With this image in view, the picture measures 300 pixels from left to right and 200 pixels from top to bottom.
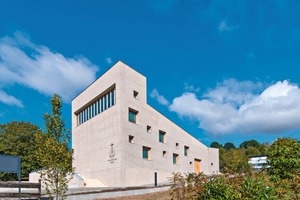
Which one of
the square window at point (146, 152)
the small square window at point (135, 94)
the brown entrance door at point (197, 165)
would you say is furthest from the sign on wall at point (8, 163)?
the brown entrance door at point (197, 165)

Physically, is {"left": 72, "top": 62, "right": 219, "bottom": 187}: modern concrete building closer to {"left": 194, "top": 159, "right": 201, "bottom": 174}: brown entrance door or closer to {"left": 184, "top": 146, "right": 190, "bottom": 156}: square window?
{"left": 184, "top": 146, "right": 190, "bottom": 156}: square window

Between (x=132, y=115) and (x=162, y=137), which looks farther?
(x=162, y=137)

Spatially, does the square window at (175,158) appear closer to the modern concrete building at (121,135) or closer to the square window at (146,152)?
the modern concrete building at (121,135)

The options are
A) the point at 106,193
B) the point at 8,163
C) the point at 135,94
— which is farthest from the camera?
the point at 135,94

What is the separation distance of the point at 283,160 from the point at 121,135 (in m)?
19.3

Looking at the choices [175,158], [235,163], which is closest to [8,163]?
[175,158]

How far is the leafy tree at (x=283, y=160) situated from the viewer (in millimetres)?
14172

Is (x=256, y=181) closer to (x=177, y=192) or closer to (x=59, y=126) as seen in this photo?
(x=177, y=192)

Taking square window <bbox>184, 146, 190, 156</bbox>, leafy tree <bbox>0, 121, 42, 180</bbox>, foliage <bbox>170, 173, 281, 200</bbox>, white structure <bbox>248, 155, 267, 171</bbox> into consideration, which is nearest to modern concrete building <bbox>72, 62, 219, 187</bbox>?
square window <bbox>184, 146, 190, 156</bbox>

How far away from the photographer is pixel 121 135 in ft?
104

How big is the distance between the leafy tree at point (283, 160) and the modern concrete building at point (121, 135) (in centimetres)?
1839

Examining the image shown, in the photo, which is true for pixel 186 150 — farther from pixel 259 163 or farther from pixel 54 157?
pixel 54 157

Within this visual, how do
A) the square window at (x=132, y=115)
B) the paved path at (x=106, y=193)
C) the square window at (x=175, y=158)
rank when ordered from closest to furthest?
the paved path at (x=106, y=193) < the square window at (x=132, y=115) < the square window at (x=175, y=158)

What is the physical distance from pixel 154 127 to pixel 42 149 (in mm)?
24097
